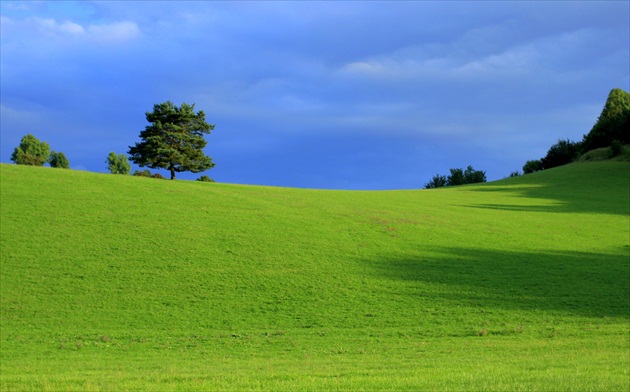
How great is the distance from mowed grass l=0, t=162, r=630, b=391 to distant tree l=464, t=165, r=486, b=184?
54.4m

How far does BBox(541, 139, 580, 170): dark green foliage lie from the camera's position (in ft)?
293

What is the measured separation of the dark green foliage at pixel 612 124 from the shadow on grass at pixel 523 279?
193 feet

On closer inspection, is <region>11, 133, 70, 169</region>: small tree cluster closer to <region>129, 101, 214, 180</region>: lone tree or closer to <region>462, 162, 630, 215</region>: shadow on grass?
<region>129, 101, 214, 180</region>: lone tree

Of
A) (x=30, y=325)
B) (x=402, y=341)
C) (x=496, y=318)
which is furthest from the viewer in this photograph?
(x=496, y=318)

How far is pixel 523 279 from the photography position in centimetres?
2403

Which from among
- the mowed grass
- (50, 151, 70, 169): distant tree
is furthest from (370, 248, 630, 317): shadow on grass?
(50, 151, 70, 169): distant tree

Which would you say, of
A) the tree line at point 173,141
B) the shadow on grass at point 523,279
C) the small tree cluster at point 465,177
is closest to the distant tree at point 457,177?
the small tree cluster at point 465,177

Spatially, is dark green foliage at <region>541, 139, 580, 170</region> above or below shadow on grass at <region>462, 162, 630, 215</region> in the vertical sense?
above

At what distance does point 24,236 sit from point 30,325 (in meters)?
9.98

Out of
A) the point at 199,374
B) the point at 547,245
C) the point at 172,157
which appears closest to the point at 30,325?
the point at 199,374

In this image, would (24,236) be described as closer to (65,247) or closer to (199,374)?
(65,247)

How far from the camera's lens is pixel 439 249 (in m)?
28.6

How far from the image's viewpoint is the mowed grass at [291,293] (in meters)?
11.7

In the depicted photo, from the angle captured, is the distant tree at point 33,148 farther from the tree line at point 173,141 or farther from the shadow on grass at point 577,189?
the shadow on grass at point 577,189
